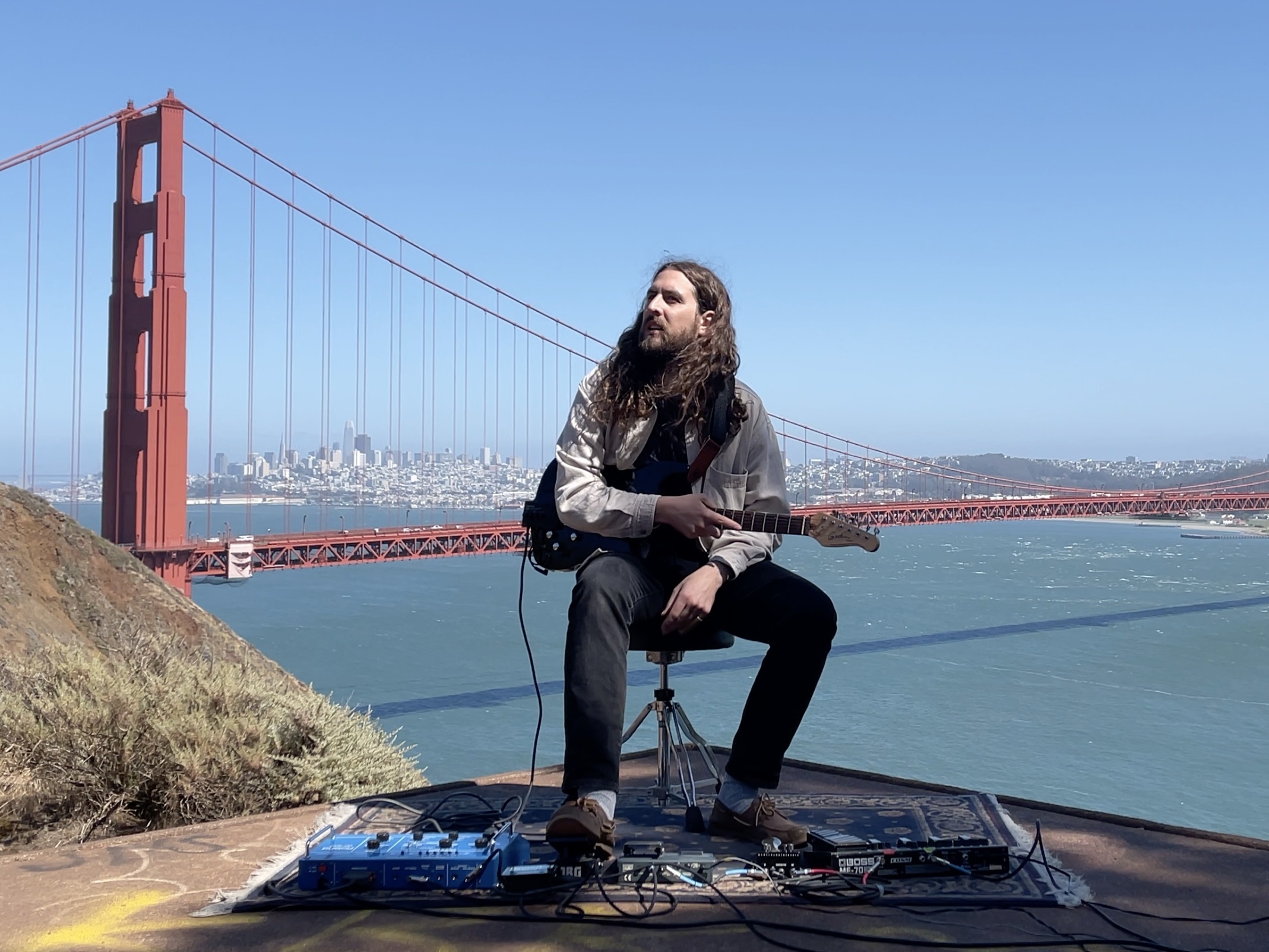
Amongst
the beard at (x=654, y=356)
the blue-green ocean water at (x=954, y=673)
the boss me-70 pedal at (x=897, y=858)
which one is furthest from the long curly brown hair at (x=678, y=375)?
the blue-green ocean water at (x=954, y=673)

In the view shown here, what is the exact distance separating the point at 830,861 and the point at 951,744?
971 inches

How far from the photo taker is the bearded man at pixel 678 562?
212 cm

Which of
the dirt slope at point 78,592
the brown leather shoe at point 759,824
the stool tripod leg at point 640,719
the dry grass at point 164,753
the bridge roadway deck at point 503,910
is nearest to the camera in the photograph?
the bridge roadway deck at point 503,910

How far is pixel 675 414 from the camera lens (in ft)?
8.14

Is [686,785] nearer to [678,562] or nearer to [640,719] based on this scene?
[640,719]

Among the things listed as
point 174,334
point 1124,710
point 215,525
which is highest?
point 174,334

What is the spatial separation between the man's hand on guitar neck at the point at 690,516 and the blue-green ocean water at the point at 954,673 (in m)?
16.9

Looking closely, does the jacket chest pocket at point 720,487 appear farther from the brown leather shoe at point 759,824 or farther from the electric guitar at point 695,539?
the brown leather shoe at point 759,824

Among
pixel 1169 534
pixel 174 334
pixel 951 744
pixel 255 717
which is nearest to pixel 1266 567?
pixel 1169 534

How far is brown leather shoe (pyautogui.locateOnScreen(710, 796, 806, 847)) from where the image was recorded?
2.20 m

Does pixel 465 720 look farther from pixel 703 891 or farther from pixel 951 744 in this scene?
pixel 703 891

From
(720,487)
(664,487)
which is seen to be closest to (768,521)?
(720,487)

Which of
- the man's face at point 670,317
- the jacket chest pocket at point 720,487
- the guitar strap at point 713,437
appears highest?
the man's face at point 670,317

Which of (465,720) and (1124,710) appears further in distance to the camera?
(1124,710)
